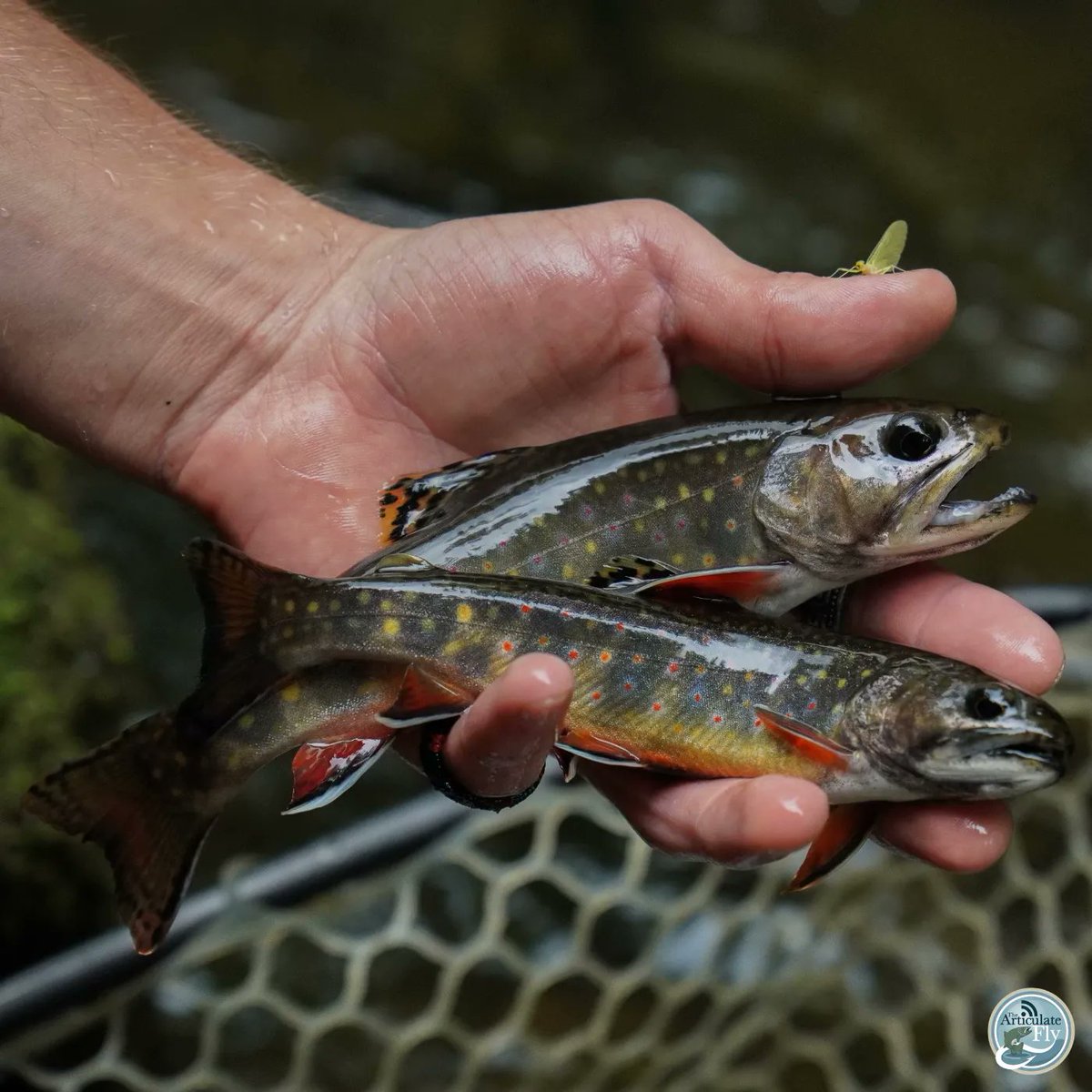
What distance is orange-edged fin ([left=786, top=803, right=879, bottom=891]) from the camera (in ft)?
7.32

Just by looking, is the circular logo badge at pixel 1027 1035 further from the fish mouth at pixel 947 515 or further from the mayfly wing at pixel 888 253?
the mayfly wing at pixel 888 253

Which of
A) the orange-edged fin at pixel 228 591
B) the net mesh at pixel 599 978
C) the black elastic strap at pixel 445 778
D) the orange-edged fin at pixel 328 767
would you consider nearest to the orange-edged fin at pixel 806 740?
the black elastic strap at pixel 445 778

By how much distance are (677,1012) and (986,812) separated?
174 centimetres

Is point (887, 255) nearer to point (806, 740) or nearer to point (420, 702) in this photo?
point (806, 740)

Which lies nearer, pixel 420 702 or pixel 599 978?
pixel 420 702

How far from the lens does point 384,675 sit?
2.14m

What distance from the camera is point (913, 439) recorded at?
2418mm

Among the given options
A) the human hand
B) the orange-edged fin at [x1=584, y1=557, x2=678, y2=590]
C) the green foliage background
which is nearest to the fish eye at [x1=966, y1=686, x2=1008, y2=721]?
the human hand

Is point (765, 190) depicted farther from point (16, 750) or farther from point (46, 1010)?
point (46, 1010)

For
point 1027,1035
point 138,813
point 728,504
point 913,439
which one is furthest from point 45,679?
point 1027,1035

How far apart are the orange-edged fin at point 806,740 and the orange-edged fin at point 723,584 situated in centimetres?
29

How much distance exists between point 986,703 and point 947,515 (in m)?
0.45

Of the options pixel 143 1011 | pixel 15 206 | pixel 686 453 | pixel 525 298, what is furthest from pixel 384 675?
pixel 143 1011

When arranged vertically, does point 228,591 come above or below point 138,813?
above
